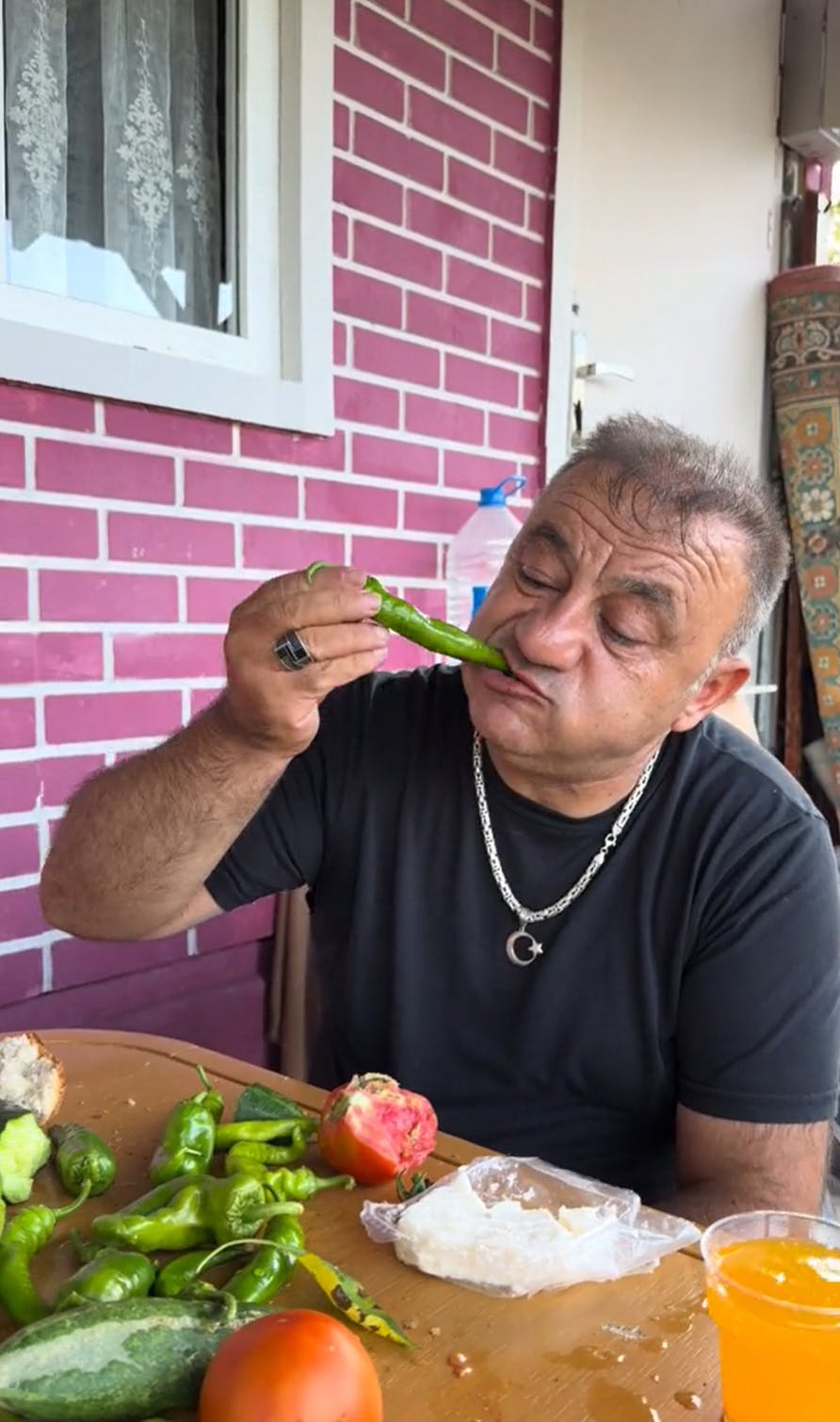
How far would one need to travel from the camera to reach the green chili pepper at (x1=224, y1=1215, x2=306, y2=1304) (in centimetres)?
94

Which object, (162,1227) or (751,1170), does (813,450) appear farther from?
(162,1227)

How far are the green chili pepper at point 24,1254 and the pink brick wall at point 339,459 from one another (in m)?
1.11

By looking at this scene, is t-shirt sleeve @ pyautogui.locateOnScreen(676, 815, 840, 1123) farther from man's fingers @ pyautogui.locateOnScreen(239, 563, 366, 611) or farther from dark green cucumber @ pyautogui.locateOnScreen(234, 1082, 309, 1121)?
man's fingers @ pyautogui.locateOnScreen(239, 563, 366, 611)

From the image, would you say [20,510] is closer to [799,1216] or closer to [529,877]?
[529,877]

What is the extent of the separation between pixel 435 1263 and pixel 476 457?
2.29 m

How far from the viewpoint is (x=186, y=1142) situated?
1171mm

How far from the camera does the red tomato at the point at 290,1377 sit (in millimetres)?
743

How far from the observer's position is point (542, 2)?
9.98ft

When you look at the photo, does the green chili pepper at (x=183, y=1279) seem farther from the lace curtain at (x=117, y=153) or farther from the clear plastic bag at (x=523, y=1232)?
the lace curtain at (x=117, y=153)

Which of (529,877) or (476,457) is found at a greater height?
(476,457)

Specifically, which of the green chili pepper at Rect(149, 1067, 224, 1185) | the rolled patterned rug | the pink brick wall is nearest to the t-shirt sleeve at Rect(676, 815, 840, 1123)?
the green chili pepper at Rect(149, 1067, 224, 1185)

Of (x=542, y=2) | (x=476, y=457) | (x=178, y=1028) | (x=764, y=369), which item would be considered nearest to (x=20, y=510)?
(x=178, y=1028)

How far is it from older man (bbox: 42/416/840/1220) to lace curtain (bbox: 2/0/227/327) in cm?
113

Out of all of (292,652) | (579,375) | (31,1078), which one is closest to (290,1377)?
(31,1078)
